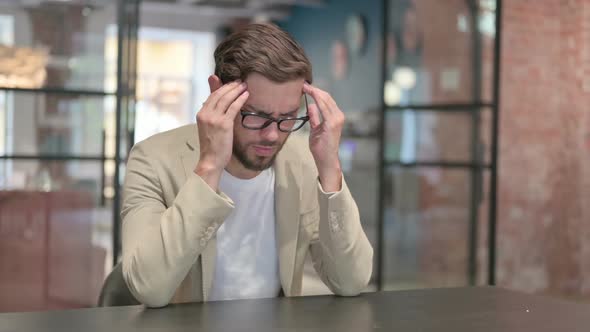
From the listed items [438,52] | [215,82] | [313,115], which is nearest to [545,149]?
[438,52]

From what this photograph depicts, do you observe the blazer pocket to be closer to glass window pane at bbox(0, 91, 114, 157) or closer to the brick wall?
glass window pane at bbox(0, 91, 114, 157)

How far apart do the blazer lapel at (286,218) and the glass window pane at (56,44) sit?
2.77 meters

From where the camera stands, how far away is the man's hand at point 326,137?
1.90 metres

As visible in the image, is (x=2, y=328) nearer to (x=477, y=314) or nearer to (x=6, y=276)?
(x=477, y=314)

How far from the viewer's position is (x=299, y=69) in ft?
6.21

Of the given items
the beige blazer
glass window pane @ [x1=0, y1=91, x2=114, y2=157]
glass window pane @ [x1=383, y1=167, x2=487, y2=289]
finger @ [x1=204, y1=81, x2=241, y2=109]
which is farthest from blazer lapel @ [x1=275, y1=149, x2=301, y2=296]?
glass window pane @ [x1=383, y1=167, x2=487, y2=289]

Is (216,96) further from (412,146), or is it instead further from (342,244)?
(412,146)

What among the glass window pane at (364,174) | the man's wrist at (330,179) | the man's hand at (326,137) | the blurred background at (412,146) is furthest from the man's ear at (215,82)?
the glass window pane at (364,174)

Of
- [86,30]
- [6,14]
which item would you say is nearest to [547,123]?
[86,30]

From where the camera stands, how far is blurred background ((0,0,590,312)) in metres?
4.43

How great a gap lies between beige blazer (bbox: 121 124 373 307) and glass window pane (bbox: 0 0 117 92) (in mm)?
2627

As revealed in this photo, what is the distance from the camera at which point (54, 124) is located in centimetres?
451

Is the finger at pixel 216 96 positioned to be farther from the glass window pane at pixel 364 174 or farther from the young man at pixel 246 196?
the glass window pane at pixel 364 174

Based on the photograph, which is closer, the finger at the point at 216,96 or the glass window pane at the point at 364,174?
the finger at the point at 216,96
